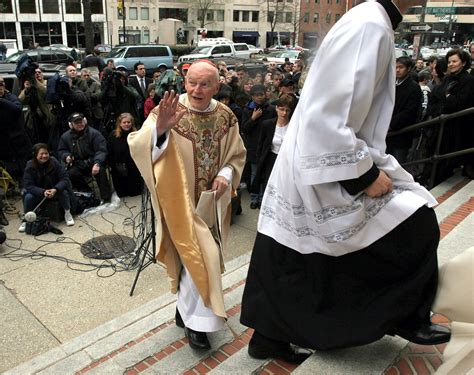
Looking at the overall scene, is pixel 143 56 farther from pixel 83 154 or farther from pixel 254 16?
pixel 254 16

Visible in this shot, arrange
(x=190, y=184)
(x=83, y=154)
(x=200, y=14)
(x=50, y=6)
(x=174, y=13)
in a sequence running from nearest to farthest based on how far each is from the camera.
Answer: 1. (x=190, y=184)
2. (x=83, y=154)
3. (x=50, y=6)
4. (x=200, y=14)
5. (x=174, y=13)

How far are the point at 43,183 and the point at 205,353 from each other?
3.93 m

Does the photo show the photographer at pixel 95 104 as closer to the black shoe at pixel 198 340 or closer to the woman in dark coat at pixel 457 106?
the woman in dark coat at pixel 457 106

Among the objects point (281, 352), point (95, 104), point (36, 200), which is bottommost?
point (36, 200)

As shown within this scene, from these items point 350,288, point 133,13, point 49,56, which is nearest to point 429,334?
point 350,288

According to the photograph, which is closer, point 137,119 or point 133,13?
point 137,119

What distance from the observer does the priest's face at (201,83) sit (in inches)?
112

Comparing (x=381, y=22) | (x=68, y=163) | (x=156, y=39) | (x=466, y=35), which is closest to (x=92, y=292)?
(x=68, y=163)

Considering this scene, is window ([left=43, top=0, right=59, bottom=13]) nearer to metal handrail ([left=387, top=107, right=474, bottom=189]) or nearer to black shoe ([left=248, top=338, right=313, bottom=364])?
metal handrail ([left=387, top=107, right=474, bottom=189])

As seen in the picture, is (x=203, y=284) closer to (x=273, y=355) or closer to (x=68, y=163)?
(x=273, y=355)

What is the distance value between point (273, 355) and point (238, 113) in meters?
5.02

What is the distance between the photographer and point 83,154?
265 inches

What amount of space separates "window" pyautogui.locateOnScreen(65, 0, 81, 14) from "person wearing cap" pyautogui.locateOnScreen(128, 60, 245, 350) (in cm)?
5087

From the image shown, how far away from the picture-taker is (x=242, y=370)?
2.48 meters
